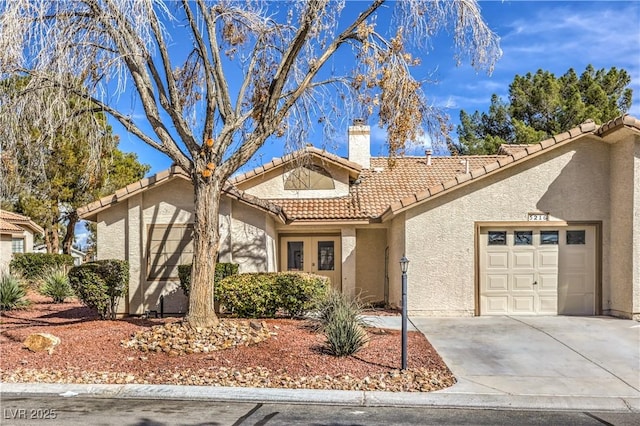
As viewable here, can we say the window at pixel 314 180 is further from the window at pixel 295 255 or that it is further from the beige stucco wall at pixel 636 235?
the beige stucco wall at pixel 636 235

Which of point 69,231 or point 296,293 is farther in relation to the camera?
point 69,231

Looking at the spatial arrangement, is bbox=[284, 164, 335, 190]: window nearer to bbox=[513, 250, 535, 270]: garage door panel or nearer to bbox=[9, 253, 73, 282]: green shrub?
bbox=[513, 250, 535, 270]: garage door panel

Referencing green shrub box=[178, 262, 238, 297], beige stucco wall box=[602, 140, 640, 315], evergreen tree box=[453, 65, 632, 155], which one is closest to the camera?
beige stucco wall box=[602, 140, 640, 315]

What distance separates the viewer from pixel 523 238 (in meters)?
14.0

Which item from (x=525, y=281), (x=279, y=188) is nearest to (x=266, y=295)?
(x=279, y=188)

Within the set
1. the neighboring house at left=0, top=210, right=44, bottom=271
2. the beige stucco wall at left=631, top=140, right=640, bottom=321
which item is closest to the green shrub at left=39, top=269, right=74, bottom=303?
the neighboring house at left=0, top=210, right=44, bottom=271

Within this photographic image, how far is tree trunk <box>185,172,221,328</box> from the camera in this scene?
10008mm

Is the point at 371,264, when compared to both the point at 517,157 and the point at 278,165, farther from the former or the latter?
the point at 517,157

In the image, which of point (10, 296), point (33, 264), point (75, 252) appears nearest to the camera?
point (10, 296)

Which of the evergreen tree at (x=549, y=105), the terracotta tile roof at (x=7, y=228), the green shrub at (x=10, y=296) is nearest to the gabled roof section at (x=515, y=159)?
the green shrub at (x=10, y=296)

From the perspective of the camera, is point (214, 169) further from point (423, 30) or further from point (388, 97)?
point (423, 30)

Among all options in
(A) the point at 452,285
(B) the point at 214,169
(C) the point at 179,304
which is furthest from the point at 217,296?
(A) the point at 452,285

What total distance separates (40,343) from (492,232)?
35.0 feet

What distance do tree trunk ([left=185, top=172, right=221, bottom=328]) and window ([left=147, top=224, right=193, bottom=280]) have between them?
4.95 m
